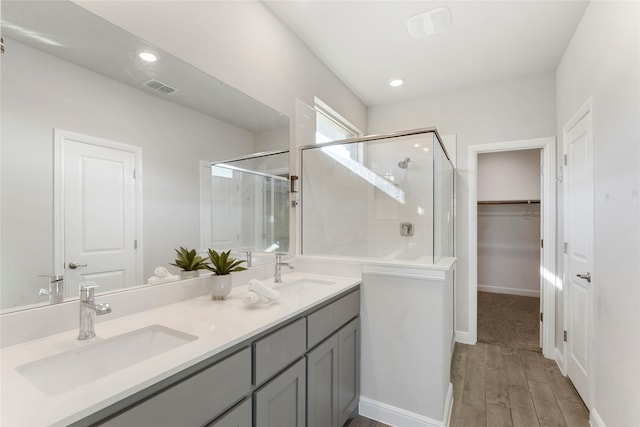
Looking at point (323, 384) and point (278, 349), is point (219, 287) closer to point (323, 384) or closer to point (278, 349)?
point (278, 349)

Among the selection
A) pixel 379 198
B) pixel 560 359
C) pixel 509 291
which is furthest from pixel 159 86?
pixel 509 291

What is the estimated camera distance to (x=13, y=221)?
0.99 meters

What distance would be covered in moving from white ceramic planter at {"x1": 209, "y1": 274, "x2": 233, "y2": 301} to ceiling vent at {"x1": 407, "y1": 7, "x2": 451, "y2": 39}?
7.33ft

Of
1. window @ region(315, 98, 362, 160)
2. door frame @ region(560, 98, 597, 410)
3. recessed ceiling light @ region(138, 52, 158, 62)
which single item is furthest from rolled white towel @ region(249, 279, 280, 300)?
door frame @ region(560, 98, 597, 410)

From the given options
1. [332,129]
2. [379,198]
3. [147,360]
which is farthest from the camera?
[379,198]

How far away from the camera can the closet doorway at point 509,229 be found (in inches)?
185

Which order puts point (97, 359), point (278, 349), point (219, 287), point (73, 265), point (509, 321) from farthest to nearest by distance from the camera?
point (509, 321)
point (219, 287)
point (278, 349)
point (73, 265)
point (97, 359)

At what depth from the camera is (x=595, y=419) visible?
1800 mm

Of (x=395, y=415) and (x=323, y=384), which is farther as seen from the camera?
(x=395, y=415)

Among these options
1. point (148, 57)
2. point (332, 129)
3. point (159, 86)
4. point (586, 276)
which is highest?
point (332, 129)

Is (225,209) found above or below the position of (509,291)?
above

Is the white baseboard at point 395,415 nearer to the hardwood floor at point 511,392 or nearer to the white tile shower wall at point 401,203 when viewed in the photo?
the hardwood floor at point 511,392

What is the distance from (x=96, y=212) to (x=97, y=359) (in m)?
0.56

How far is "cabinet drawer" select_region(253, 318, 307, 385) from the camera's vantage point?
1.14 meters
